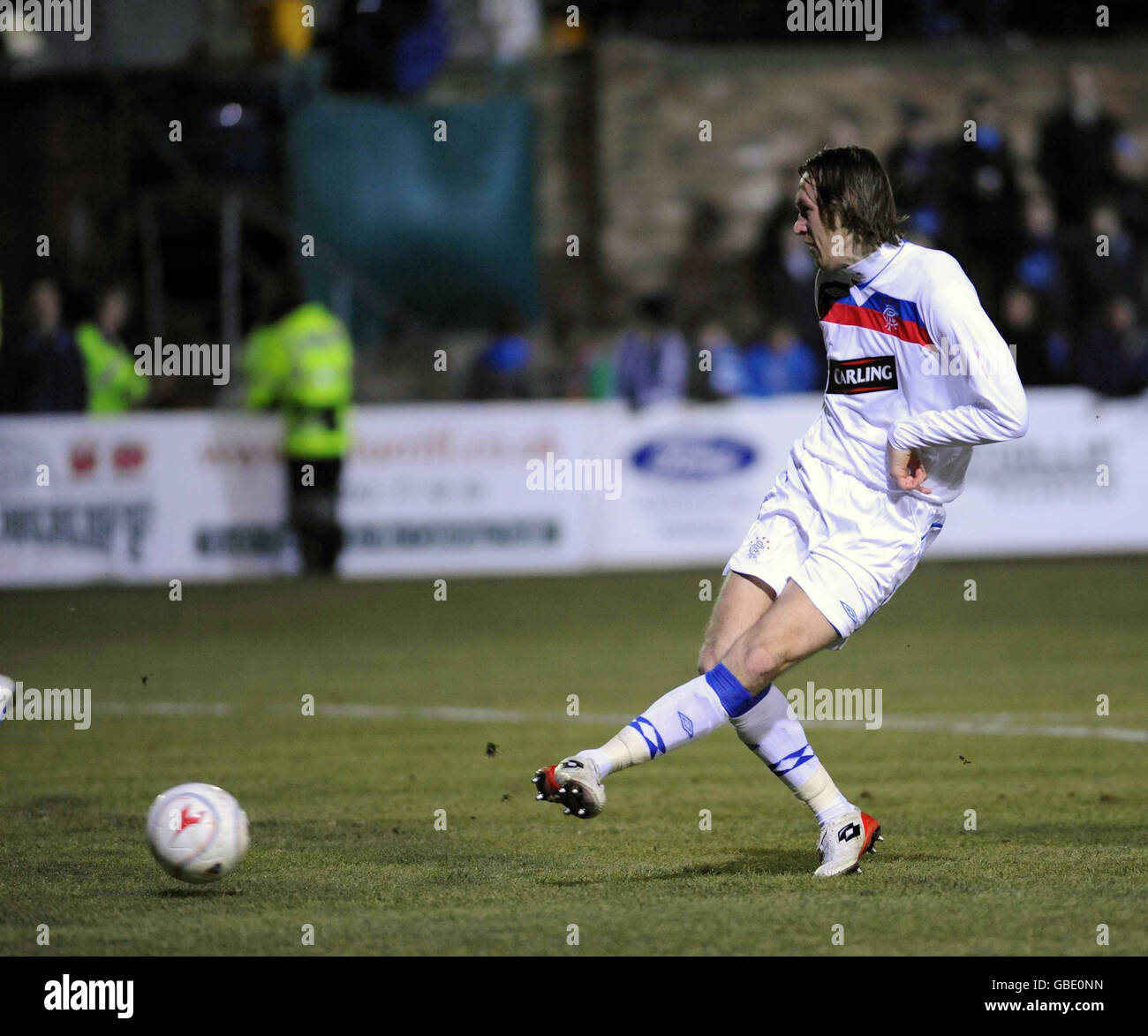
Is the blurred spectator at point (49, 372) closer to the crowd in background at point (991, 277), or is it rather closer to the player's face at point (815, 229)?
the crowd in background at point (991, 277)

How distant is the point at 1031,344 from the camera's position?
18.8 meters

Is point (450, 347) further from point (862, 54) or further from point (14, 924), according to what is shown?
point (14, 924)

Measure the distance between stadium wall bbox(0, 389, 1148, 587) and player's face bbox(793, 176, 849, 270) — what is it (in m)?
11.1

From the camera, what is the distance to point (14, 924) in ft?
17.9

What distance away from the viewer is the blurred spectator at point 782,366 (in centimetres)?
1933

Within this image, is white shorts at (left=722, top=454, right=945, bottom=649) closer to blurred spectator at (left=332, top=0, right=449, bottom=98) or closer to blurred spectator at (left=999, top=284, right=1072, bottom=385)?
blurred spectator at (left=999, top=284, right=1072, bottom=385)

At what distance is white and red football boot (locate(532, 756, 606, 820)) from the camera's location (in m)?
5.52

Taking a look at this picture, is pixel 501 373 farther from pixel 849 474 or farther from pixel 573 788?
pixel 573 788

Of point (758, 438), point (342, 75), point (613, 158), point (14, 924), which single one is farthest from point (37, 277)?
point (14, 924)

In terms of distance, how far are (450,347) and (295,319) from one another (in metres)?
3.62

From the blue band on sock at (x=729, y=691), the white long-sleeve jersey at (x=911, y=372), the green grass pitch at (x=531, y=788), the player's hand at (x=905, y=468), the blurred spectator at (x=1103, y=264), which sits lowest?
the green grass pitch at (x=531, y=788)

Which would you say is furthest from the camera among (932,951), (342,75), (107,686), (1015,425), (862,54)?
(862,54)

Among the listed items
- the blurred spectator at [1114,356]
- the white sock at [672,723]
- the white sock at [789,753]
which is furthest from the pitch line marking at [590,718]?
the blurred spectator at [1114,356]

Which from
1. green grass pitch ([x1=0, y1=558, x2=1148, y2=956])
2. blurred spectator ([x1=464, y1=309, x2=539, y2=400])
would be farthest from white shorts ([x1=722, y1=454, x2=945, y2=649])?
blurred spectator ([x1=464, y1=309, x2=539, y2=400])
